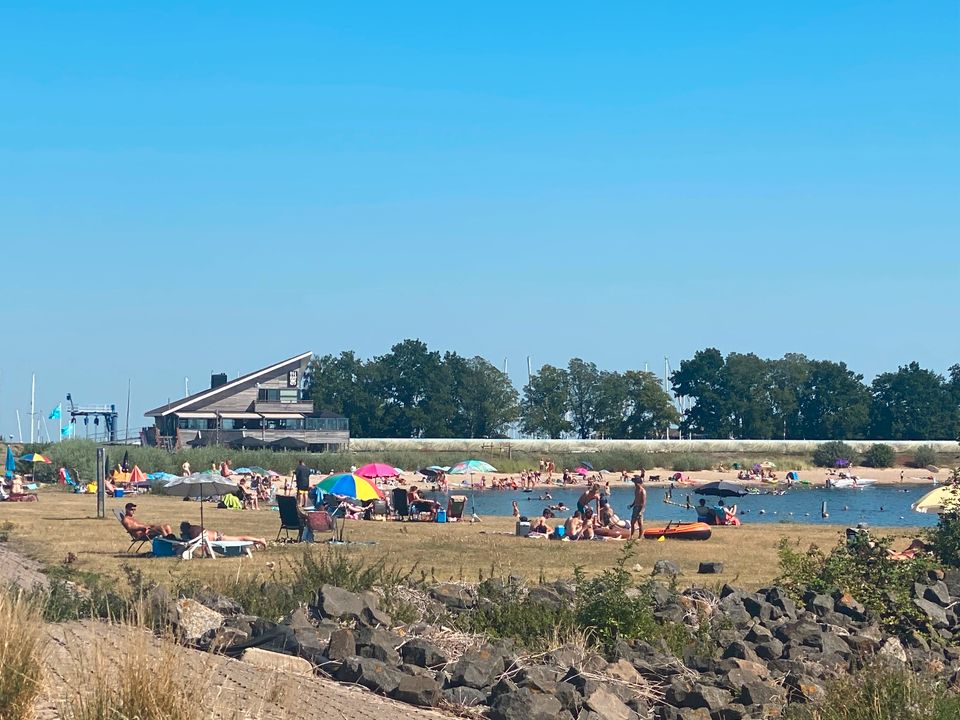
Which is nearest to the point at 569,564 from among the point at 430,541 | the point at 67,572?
the point at 430,541

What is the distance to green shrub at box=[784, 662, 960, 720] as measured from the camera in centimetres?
1038

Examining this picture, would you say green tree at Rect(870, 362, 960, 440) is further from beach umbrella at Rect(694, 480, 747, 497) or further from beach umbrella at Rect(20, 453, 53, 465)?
beach umbrella at Rect(20, 453, 53, 465)

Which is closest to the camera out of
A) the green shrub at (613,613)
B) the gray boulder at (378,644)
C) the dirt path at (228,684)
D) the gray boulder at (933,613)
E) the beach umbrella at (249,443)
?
the dirt path at (228,684)

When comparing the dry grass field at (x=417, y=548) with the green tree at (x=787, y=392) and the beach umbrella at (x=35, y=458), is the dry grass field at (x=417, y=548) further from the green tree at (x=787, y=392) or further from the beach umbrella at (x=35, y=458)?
the green tree at (x=787, y=392)

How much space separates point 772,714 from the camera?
36.3ft

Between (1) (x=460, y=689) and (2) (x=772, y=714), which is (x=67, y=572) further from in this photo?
(2) (x=772, y=714)

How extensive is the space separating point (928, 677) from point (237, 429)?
71.1 meters

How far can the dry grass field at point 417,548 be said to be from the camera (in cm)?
1806

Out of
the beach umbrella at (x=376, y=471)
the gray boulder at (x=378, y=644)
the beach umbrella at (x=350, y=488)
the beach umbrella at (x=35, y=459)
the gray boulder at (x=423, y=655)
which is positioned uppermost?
the beach umbrella at (x=35, y=459)

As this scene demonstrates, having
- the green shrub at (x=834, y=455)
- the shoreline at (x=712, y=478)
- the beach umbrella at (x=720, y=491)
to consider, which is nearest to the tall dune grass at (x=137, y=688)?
the beach umbrella at (x=720, y=491)

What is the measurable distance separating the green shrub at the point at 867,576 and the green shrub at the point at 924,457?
75097mm

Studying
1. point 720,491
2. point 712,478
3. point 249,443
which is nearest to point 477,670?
point 720,491

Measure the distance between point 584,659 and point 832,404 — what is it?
326 ft

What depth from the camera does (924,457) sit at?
293 ft
